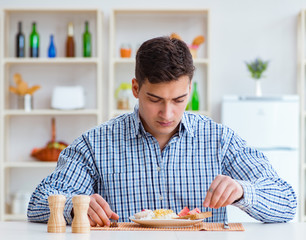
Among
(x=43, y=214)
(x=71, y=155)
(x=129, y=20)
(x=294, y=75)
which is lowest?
(x=43, y=214)

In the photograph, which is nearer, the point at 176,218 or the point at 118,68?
the point at 176,218

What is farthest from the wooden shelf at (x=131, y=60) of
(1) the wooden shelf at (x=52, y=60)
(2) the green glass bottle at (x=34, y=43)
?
(2) the green glass bottle at (x=34, y=43)

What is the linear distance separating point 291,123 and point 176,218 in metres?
3.16

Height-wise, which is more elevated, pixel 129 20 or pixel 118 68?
pixel 129 20

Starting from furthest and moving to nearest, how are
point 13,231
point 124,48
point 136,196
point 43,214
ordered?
point 124,48 < point 136,196 < point 43,214 < point 13,231

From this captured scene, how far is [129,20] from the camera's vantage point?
5285 millimetres

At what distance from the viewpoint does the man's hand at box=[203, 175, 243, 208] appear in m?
1.73

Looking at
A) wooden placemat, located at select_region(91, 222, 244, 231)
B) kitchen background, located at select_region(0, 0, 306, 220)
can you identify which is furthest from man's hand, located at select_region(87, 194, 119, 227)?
kitchen background, located at select_region(0, 0, 306, 220)

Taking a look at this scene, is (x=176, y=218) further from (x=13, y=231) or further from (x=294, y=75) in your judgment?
(x=294, y=75)

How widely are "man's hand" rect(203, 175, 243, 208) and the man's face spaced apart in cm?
34

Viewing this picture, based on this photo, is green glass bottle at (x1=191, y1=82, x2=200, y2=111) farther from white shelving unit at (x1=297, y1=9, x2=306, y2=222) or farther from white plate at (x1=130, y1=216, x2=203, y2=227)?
white plate at (x1=130, y1=216, x2=203, y2=227)

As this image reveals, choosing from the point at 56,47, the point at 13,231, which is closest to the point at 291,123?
the point at 56,47

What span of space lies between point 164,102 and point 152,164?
33 cm

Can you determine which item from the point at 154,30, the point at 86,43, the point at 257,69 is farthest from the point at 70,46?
the point at 257,69
